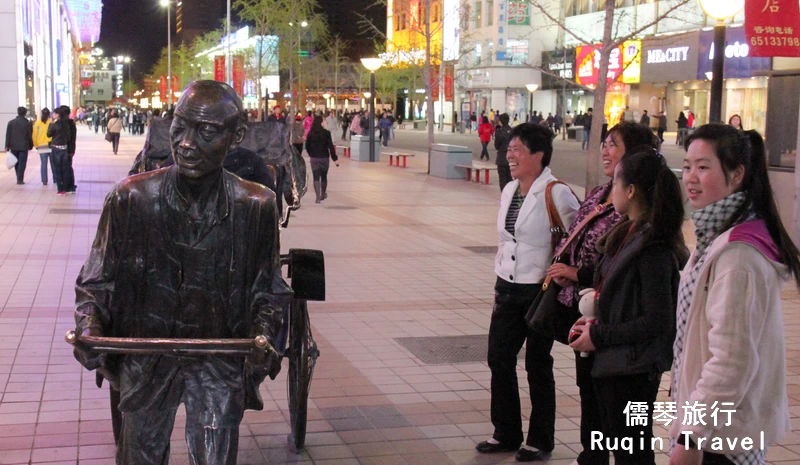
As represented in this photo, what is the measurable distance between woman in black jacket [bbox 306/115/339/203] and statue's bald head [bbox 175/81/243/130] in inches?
578

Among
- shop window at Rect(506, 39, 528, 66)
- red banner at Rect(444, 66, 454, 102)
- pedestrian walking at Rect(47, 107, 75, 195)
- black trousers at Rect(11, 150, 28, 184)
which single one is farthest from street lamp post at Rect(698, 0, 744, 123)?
red banner at Rect(444, 66, 454, 102)

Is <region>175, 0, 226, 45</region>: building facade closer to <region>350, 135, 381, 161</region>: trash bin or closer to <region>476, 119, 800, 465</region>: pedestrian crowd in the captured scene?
<region>350, 135, 381, 161</region>: trash bin

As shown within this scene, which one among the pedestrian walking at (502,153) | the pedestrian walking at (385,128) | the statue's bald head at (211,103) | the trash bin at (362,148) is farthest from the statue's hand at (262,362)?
the pedestrian walking at (385,128)

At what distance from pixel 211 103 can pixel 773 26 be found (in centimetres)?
1041

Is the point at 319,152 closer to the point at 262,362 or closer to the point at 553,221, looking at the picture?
the point at 553,221

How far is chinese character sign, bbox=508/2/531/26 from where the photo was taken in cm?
5641

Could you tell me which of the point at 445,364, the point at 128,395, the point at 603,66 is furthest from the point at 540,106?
the point at 128,395

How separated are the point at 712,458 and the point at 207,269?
5.40 feet

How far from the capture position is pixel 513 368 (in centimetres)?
523

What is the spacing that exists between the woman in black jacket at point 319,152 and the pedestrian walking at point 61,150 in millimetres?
4807

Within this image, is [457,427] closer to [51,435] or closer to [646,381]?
[646,381]

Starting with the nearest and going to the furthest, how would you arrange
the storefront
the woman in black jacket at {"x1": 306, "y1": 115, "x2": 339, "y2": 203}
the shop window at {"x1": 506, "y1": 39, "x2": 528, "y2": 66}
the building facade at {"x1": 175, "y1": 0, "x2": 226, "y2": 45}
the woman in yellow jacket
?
the woman in black jacket at {"x1": 306, "y1": 115, "x2": 339, "y2": 203} < the woman in yellow jacket < the storefront < the shop window at {"x1": 506, "y1": 39, "x2": 528, "y2": 66} < the building facade at {"x1": 175, "y1": 0, "x2": 226, "y2": 45}

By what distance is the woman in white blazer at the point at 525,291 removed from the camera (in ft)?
16.7

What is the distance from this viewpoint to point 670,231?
3.82m
